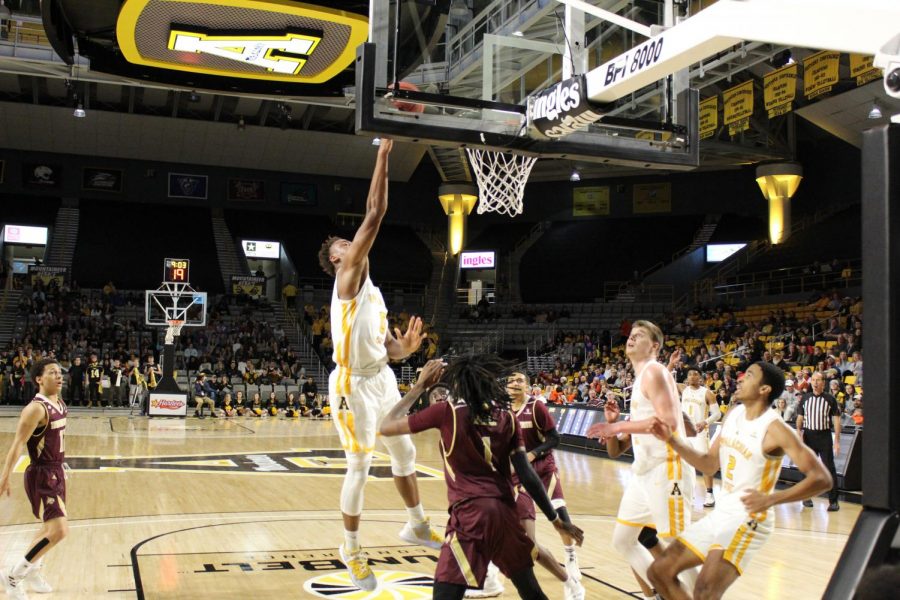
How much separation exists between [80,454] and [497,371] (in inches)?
461

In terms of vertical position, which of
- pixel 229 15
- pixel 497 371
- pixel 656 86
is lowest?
pixel 497 371

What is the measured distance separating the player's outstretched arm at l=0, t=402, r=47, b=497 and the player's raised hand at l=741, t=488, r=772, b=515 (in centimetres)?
435

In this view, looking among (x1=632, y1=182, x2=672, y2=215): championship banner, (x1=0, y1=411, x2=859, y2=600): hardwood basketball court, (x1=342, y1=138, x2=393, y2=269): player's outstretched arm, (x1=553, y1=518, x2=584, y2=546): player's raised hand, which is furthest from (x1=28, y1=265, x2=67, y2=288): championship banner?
(x1=553, y1=518, x2=584, y2=546): player's raised hand

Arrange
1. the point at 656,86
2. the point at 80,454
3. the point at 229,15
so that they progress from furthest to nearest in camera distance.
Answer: the point at 80,454 < the point at 229,15 < the point at 656,86

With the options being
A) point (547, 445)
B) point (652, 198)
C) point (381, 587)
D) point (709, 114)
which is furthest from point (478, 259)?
point (381, 587)

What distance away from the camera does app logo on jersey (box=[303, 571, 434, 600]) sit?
5.61 meters

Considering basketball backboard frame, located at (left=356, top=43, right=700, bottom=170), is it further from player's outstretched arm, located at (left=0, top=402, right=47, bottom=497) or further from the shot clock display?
the shot clock display

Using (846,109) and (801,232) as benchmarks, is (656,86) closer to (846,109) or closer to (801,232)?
(846,109)

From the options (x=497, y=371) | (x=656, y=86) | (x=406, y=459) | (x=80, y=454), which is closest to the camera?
(x=497, y=371)

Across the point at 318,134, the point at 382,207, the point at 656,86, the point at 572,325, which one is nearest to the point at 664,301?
the point at 572,325

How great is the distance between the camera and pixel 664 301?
31656 mm

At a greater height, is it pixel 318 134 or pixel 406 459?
pixel 318 134

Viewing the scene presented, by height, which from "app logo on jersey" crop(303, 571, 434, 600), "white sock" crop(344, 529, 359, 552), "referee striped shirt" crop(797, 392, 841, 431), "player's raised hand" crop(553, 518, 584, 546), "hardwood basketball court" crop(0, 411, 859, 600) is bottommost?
"hardwood basketball court" crop(0, 411, 859, 600)

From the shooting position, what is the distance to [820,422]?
10391 millimetres
